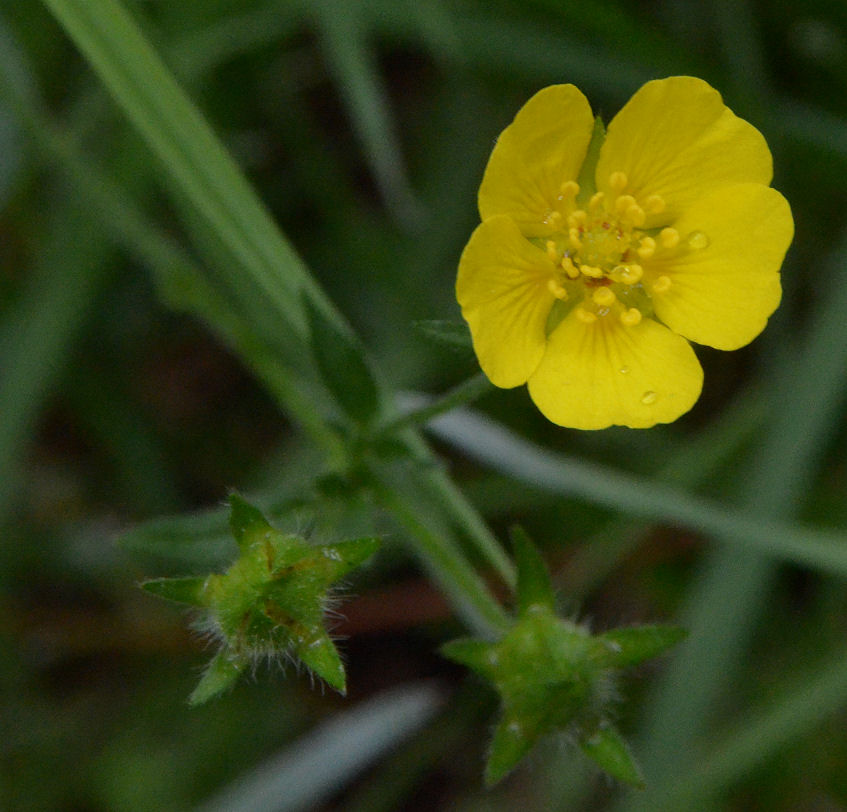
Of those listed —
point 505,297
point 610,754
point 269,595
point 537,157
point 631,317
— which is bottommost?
point 610,754

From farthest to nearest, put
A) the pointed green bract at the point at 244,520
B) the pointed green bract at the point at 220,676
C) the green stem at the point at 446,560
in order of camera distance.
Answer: the green stem at the point at 446,560 < the pointed green bract at the point at 244,520 < the pointed green bract at the point at 220,676

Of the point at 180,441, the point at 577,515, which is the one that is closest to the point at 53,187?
the point at 180,441

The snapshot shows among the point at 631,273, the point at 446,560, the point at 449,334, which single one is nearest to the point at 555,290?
the point at 631,273

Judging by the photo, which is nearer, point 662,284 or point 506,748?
point 506,748

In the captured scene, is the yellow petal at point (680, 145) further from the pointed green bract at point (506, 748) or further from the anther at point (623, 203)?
the pointed green bract at point (506, 748)

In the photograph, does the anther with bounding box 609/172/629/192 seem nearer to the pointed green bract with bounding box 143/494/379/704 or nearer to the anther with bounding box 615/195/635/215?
the anther with bounding box 615/195/635/215

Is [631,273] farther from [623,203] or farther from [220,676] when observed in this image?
[220,676]

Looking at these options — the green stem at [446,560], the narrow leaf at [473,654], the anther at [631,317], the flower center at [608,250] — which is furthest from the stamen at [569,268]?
the narrow leaf at [473,654]
